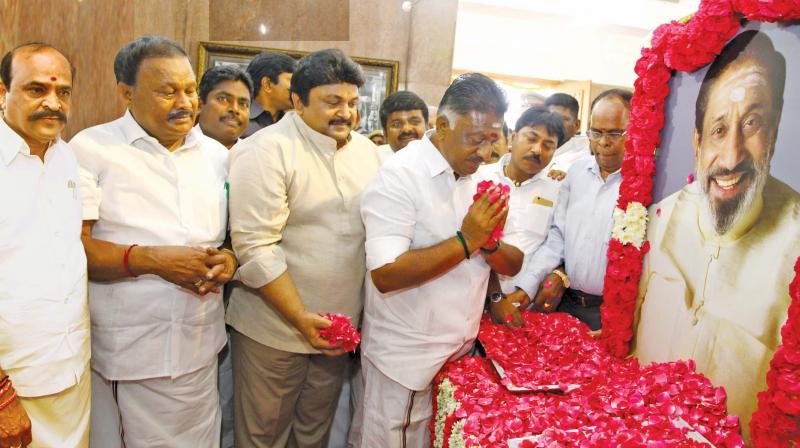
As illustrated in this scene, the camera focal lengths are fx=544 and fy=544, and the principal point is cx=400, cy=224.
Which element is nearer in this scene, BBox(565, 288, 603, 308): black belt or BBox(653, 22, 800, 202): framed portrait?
BBox(653, 22, 800, 202): framed portrait

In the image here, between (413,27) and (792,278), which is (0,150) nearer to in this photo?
(792,278)

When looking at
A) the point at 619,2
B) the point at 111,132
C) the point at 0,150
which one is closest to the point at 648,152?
the point at 111,132

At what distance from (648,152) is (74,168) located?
1.98 m

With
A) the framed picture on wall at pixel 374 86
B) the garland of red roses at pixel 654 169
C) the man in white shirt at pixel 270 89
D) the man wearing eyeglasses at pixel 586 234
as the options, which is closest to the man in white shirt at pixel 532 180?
the man wearing eyeglasses at pixel 586 234

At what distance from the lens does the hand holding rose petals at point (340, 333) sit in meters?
2.01

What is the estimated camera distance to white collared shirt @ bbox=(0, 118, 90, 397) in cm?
155

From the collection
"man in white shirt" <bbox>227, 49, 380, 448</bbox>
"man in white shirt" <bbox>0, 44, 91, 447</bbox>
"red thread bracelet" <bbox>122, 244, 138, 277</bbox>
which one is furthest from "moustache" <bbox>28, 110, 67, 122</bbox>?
"man in white shirt" <bbox>227, 49, 380, 448</bbox>

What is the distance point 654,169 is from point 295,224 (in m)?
1.38

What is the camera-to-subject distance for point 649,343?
77.3 inches

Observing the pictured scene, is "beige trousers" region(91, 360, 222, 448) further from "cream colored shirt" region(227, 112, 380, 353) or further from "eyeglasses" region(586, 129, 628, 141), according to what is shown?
"eyeglasses" region(586, 129, 628, 141)

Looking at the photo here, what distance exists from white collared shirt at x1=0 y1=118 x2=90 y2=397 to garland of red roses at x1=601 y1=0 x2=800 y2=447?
6.20 feet

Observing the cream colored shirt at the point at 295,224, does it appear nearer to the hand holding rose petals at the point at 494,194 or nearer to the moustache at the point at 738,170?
the hand holding rose petals at the point at 494,194

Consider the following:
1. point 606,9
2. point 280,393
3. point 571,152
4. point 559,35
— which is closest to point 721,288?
point 280,393

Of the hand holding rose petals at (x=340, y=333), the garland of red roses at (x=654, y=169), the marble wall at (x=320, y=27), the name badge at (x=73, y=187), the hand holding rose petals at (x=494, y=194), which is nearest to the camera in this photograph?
the garland of red roses at (x=654, y=169)
